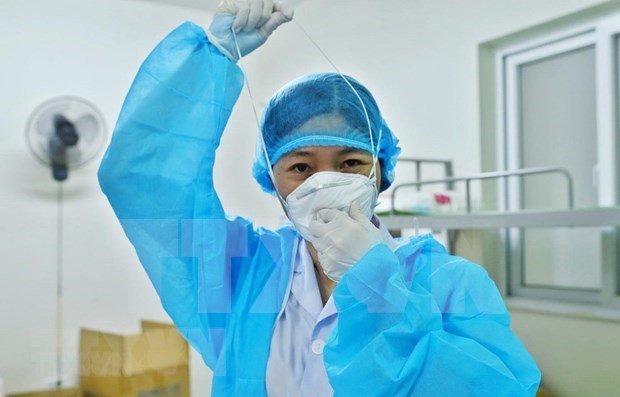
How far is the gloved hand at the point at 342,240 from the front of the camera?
59cm

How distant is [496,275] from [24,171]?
1363 millimetres

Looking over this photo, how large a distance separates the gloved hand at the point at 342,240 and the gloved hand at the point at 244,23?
0.24 metres

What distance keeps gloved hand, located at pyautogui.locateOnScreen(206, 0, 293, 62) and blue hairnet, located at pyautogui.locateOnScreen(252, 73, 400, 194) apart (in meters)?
0.08

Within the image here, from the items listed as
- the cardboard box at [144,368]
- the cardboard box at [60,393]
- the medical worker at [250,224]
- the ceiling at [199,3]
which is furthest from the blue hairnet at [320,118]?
the cardboard box at [60,393]

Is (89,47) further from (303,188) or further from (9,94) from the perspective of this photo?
(303,188)

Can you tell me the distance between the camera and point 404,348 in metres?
0.56

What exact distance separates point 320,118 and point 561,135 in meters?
0.91

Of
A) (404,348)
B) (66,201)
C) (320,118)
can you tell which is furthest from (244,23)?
(66,201)

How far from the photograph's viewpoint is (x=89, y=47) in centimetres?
137

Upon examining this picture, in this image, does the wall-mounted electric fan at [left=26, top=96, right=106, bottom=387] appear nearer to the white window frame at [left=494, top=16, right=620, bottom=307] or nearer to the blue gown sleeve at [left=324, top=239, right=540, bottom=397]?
the white window frame at [left=494, top=16, right=620, bottom=307]

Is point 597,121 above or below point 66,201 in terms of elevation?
above

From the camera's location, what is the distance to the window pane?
51.3 inches

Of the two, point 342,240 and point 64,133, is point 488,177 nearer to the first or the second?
point 342,240

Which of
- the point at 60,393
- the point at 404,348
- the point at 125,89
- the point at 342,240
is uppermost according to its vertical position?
the point at 125,89
